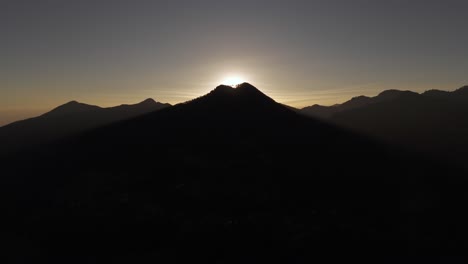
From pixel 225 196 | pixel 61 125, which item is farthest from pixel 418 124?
pixel 61 125

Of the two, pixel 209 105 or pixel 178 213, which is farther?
pixel 209 105

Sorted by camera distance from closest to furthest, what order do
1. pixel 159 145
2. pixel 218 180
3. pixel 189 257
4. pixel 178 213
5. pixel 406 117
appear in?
pixel 189 257 → pixel 178 213 → pixel 218 180 → pixel 159 145 → pixel 406 117

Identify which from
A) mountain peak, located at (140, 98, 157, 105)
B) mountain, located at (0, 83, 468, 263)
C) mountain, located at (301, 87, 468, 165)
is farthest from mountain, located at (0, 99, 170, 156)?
mountain, located at (301, 87, 468, 165)

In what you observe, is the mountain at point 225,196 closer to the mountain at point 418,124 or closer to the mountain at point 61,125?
the mountain at point 418,124

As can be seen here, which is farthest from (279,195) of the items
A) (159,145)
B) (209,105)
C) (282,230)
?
(209,105)

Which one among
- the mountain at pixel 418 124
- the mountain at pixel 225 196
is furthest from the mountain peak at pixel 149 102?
the mountain at pixel 225 196

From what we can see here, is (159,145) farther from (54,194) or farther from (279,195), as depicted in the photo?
(279,195)

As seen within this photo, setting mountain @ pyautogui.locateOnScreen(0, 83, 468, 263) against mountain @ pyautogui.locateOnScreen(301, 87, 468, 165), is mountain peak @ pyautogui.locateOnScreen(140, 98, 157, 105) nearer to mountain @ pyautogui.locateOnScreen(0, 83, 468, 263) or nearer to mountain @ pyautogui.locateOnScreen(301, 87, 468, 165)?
mountain @ pyautogui.locateOnScreen(301, 87, 468, 165)
